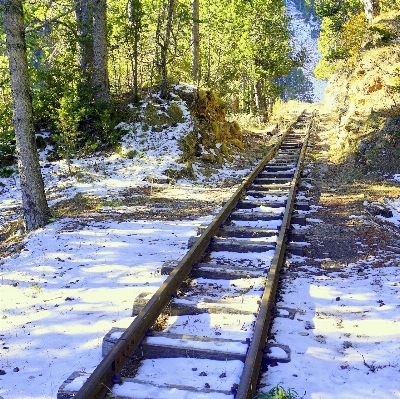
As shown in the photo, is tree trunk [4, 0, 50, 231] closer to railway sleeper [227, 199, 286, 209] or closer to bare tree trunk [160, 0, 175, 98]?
railway sleeper [227, 199, 286, 209]

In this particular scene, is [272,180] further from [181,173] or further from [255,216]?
[255,216]

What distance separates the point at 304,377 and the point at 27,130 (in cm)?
658

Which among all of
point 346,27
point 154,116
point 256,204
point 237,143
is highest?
point 346,27

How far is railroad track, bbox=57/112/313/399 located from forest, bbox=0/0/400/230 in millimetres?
4176

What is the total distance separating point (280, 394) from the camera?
3031mm

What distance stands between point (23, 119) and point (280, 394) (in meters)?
6.74

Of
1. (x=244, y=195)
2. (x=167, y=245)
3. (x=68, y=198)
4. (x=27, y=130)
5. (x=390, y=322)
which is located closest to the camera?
(x=390, y=322)

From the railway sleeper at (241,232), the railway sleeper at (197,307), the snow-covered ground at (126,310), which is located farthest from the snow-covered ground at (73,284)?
the railway sleeper at (241,232)

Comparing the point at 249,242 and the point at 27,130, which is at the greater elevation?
the point at 27,130

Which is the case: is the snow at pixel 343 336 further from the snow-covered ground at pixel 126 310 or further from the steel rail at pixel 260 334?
the steel rail at pixel 260 334

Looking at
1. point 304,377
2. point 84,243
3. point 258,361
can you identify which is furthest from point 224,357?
point 84,243

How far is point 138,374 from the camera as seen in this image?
3.54 meters

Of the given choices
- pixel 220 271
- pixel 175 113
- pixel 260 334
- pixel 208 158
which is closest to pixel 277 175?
pixel 208 158

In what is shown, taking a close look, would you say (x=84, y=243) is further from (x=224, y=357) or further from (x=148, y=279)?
(x=224, y=357)
